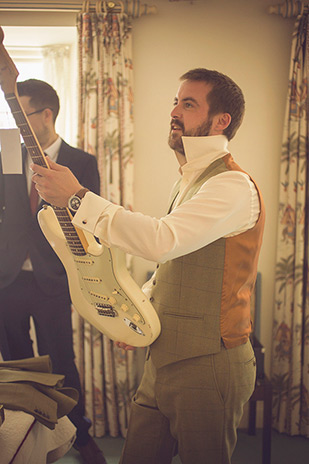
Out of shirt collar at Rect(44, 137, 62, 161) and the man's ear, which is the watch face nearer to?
the man's ear

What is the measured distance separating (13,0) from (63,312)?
1626mm

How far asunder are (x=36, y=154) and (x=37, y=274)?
854mm

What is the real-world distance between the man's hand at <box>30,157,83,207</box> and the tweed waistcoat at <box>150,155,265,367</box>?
0.36 meters

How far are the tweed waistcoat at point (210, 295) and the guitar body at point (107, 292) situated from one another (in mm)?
70

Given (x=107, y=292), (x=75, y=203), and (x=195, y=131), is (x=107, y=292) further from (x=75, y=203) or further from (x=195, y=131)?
(x=195, y=131)

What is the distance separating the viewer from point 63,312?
82.4 inches

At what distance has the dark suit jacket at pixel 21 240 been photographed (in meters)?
2.00

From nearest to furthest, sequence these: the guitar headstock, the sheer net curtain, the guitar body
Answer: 1. the guitar headstock
2. the guitar body
3. the sheer net curtain

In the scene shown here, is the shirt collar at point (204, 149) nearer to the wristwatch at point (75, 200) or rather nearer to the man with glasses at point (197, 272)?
the man with glasses at point (197, 272)

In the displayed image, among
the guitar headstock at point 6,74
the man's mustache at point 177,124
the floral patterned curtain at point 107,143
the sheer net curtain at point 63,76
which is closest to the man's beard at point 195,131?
the man's mustache at point 177,124

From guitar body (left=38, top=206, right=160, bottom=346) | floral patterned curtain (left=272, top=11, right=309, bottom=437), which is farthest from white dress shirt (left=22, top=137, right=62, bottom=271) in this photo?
floral patterned curtain (left=272, top=11, right=309, bottom=437)

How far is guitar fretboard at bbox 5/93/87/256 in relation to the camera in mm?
1252

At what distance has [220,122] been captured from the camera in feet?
4.48

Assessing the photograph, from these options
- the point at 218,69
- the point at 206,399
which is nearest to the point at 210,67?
the point at 218,69
